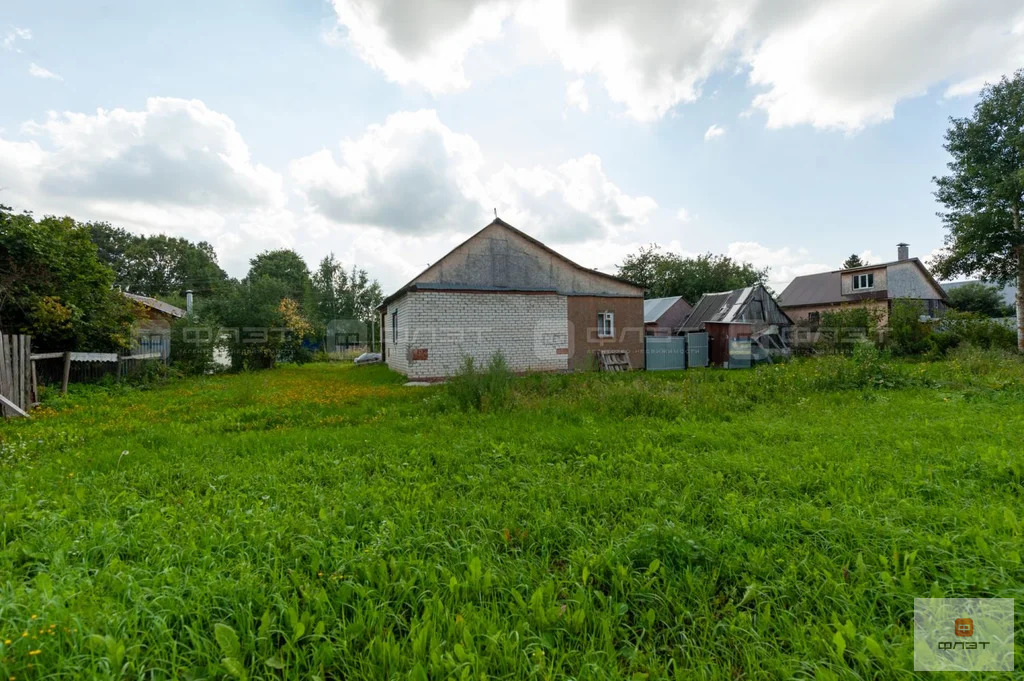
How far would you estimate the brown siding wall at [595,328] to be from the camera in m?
15.7

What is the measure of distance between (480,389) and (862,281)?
31.2 metres

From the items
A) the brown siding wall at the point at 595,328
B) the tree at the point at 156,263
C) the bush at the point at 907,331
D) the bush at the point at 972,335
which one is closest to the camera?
the bush at the point at 972,335

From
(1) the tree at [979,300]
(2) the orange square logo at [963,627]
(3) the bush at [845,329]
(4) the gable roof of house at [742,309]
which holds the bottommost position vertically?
(2) the orange square logo at [963,627]

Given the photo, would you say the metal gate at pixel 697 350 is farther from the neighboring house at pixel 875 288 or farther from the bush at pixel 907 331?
the neighboring house at pixel 875 288

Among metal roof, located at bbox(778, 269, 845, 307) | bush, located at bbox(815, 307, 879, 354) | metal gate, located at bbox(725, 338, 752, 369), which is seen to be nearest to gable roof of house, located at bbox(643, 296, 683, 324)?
metal gate, located at bbox(725, 338, 752, 369)

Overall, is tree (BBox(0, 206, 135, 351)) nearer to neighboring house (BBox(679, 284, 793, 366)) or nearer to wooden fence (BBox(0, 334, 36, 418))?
wooden fence (BBox(0, 334, 36, 418))

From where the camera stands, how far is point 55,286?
9.64m

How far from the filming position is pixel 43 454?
4.90 metres

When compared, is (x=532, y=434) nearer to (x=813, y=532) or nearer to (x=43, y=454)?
(x=813, y=532)

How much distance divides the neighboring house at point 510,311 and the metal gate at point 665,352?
52 cm

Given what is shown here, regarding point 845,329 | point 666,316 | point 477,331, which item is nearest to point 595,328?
point 477,331

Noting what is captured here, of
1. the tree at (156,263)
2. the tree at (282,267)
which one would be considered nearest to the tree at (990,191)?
the tree at (282,267)

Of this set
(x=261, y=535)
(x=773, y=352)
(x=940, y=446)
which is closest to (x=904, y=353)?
(x=773, y=352)

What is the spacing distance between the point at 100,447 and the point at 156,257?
2013 inches
